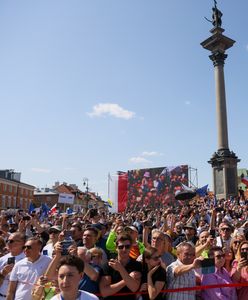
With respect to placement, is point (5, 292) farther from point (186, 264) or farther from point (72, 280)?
point (186, 264)

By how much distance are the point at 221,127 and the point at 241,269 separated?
24122 millimetres

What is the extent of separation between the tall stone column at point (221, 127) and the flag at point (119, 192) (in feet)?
60.7

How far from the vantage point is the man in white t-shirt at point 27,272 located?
4.26 meters

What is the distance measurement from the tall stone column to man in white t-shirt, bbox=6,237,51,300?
22916 millimetres

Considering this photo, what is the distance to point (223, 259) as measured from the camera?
14.3 ft

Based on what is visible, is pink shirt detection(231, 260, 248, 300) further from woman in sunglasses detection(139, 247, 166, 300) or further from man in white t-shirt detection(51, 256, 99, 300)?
man in white t-shirt detection(51, 256, 99, 300)

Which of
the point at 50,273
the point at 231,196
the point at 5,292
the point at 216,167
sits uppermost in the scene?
the point at 216,167

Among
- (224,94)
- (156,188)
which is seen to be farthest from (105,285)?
(156,188)

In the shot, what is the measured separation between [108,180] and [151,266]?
4130 centimetres

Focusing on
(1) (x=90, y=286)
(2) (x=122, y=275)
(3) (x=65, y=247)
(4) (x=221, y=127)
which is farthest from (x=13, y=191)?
(2) (x=122, y=275)

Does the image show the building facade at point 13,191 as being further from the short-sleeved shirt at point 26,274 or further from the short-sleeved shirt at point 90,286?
the short-sleeved shirt at point 90,286

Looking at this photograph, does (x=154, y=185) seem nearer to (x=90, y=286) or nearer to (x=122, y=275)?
(x=90, y=286)

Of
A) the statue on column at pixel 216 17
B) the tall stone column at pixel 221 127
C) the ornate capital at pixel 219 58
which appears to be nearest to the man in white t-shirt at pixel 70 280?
the tall stone column at pixel 221 127

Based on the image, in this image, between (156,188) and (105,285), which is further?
(156,188)
